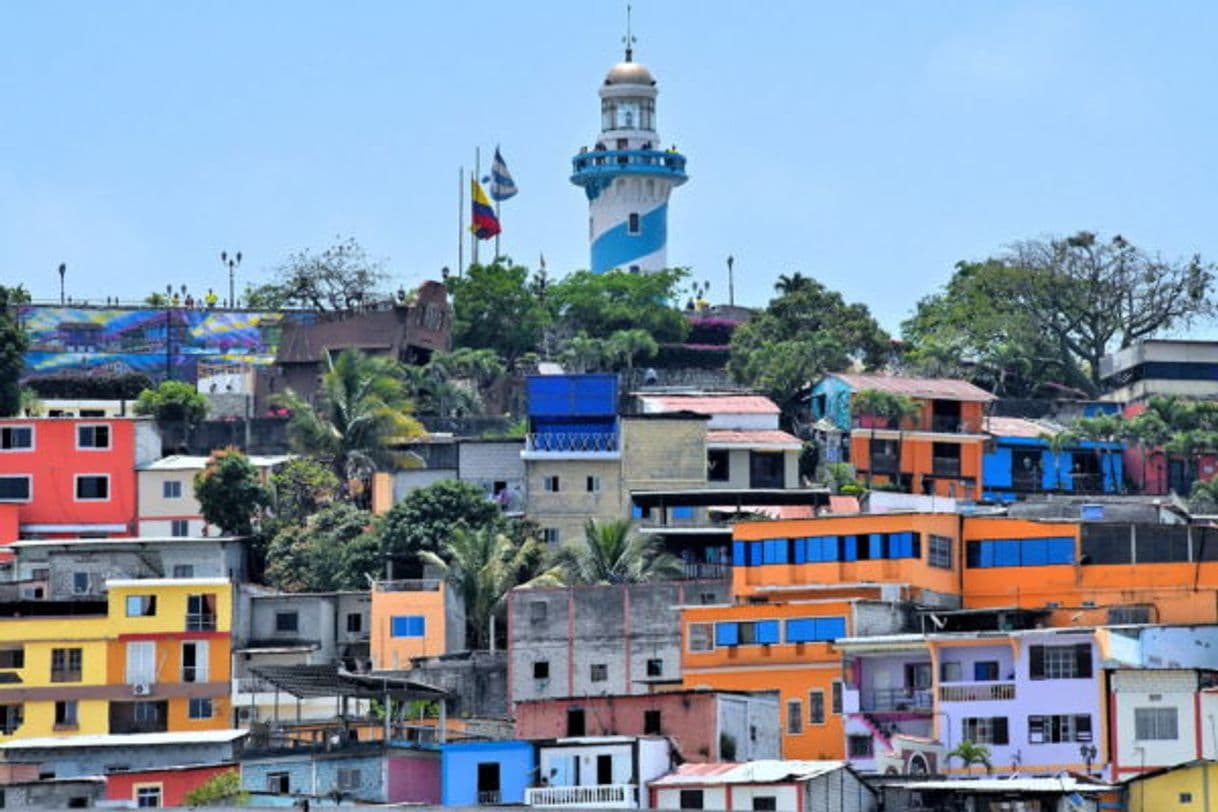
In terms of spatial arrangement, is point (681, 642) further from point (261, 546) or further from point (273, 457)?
point (273, 457)

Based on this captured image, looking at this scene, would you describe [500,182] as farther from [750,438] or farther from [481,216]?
[750,438]

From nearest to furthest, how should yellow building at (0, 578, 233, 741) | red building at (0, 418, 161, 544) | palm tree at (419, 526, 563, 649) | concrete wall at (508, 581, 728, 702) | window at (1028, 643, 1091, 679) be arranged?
window at (1028, 643, 1091, 679) → concrete wall at (508, 581, 728, 702) → yellow building at (0, 578, 233, 741) → palm tree at (419, 526, 563, 649) → red building at (0, 418, 161, 544)

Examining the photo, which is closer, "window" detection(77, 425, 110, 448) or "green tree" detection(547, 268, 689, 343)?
"window" detection(77, 425, 110, 448)

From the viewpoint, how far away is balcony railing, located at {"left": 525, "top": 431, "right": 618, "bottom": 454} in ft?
276

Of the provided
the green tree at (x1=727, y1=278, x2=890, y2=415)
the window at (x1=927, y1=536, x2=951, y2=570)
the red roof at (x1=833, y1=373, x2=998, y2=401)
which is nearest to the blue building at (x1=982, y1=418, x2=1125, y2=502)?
the red roof at (x1=833, y1=373, x2=998, y2=401)

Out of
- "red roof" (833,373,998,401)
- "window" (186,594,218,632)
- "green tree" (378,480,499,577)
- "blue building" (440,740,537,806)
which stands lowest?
"blue building" (440,740,537,806)

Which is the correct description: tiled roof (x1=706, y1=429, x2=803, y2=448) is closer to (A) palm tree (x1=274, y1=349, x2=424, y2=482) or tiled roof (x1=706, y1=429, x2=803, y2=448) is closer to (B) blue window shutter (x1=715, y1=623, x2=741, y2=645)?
(A) palm tree (x1=274, y1=349, x2=424, y2=482)

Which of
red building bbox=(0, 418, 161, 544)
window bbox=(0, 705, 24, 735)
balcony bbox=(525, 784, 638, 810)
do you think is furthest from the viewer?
red building bbox=(0, 418, 161, 544)

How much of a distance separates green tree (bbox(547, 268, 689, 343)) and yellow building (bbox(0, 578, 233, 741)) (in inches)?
1442

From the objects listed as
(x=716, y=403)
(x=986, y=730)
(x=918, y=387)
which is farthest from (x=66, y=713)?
(x=918, y=387)

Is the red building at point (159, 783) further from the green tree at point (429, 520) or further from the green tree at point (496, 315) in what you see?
the green tree at point (496, 315)

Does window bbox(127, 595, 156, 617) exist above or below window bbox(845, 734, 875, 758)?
above

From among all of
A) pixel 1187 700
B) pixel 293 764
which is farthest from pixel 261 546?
pixel 1187 700

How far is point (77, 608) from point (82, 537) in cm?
1154
